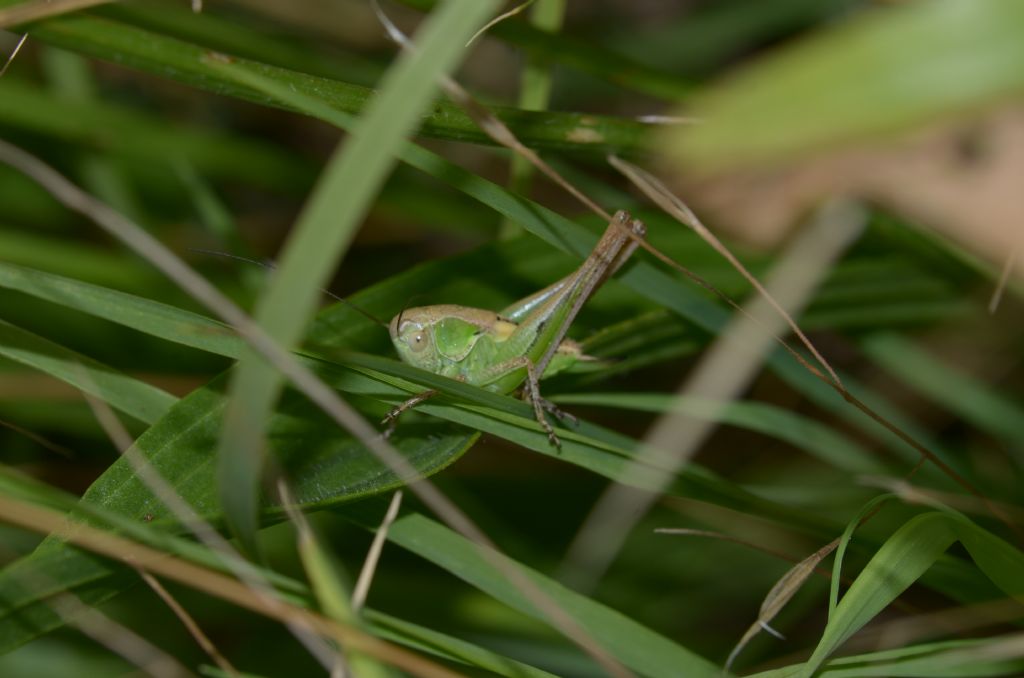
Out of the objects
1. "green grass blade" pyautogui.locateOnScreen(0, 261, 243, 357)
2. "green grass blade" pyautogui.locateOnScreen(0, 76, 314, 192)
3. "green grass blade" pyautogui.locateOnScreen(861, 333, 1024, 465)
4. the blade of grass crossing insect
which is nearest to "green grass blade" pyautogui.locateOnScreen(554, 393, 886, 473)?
"green grass blade" pyautogui.locateOnScreen(861, 333, 1024, 465)

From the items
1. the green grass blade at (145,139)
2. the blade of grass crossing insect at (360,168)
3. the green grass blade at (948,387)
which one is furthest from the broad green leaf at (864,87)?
the green grass blade at (145,139)

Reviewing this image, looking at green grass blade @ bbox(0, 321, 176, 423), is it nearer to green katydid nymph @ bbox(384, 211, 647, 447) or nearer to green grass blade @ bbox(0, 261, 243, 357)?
green grass blade @ bbox(0, 261, 243, 357)

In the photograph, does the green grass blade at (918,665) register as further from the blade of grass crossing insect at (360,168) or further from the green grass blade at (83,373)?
the green grass blade at (83,373)

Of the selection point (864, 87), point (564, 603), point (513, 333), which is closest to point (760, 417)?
point (513, 333)

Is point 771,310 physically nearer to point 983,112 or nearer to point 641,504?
point 641,504

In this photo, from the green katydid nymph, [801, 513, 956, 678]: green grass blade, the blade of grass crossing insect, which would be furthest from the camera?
the green katydid nymph

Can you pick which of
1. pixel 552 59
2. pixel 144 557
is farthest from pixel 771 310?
pixel 144 557
